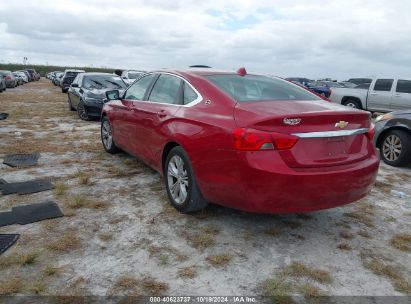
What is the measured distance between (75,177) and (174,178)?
2.04 metres

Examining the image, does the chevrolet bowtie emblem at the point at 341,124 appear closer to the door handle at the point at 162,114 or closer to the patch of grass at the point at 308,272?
the patch of grass at the point at 308,272

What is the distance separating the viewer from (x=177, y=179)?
14.6ft

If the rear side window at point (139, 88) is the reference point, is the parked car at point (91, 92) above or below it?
below

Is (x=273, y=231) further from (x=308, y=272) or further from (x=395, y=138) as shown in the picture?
(x=395, y=138)

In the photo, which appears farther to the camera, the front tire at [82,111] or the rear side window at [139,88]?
the front tire at [82,111]

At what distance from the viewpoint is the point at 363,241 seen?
3.97 meters

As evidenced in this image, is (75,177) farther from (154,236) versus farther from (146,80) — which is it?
(154,236)

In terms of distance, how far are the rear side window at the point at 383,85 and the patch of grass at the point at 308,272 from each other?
14010mm

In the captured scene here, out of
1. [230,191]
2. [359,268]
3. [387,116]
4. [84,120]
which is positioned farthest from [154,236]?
[84,120]

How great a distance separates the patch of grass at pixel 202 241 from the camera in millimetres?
3719

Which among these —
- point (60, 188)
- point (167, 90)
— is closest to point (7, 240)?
point (60, 188)

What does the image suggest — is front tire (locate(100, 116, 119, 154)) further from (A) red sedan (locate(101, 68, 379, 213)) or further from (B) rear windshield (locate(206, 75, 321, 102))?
(B) rear windshield (locate(206, 75, 321, 102))

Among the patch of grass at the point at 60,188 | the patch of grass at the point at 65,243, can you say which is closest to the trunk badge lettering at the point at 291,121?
the patch of grass at the point at 65,243

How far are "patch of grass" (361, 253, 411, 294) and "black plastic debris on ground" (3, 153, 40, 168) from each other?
5328 millimetres
